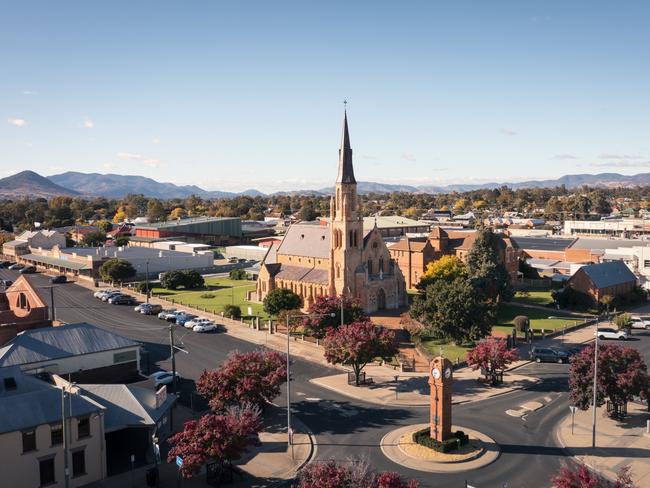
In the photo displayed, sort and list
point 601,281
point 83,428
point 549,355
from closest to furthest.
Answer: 1. point 83,428
2. point 549,355
3. point 601,281

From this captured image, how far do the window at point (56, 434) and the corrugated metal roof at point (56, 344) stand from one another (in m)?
12.6

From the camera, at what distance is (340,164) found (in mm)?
73625

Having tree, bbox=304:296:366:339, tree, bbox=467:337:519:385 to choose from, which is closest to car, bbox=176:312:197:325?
tree, bbox=304:296:366:339

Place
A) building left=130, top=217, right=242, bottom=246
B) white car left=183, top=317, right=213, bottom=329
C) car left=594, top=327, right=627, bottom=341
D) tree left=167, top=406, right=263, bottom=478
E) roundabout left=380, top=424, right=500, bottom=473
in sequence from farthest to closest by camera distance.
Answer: building left=130, top=217, right=242, bottom=246 → white car left=183, top=317, right=213, bottom=329 → car left=594, top=327, right=627, bottom=341 → roundabout left=380, top=424, right=500, bottom=473 → tree left=167, top=406, right=263, bottom=478

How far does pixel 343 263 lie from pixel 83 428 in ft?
152

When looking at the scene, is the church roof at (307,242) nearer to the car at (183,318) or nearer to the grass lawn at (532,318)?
the car at (183,318)

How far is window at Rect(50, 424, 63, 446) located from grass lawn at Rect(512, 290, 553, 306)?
7054cm

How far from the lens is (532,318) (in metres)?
74.9

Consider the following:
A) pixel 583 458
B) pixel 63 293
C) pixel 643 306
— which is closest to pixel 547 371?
pixel 583 458

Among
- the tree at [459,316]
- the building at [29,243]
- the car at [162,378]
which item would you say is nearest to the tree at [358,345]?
the tree at [459,316]

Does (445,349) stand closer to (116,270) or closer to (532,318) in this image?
(532,318)

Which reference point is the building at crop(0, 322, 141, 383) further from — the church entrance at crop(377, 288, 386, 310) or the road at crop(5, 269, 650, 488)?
the church entrance at crop(377, 288, 386, 310)

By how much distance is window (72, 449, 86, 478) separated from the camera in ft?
103

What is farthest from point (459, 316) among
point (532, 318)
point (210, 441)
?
point (210, 441)
